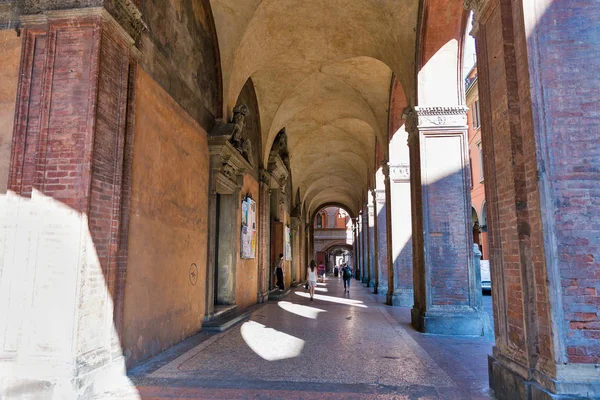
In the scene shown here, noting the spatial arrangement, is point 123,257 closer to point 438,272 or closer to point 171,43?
point 171,43

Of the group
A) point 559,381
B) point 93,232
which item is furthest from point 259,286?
point 559,381

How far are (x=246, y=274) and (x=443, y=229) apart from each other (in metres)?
5.58

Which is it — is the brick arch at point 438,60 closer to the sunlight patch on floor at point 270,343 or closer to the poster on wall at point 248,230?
the sunlight patch on floor at point 270,343

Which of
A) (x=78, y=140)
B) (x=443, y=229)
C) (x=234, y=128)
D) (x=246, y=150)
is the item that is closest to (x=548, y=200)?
(x=443, y=229)

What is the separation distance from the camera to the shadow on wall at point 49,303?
373 centimetres

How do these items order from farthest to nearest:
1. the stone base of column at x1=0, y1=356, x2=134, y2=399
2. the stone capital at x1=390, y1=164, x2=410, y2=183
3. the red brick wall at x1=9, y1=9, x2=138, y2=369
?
1. the stone capital at x1=390, y1=164, x2=410, y2=183
2. the red brick wall at x1=9, y1=9, x2=138, y2=369
3. the stone base of column at x1=0, y1=356, x2=134, y2=399

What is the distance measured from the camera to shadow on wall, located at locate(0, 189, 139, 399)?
3730 mm

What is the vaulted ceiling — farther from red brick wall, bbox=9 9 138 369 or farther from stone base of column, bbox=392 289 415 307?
stone base of column, bbox=392 289 415 307

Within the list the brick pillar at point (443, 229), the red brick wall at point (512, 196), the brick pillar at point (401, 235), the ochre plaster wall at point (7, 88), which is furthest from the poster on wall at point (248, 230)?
the red brick wall at point (512, 196)

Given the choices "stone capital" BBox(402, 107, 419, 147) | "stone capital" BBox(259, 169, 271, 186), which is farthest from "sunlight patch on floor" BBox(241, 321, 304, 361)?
"stone capital" BBox(259, 169, 271, 186)

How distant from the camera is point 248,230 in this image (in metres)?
10.9

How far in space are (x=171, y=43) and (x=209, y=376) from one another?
490 cm

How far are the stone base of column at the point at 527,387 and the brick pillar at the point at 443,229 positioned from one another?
10.1 ft

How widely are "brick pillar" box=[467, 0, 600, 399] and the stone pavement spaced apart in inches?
38.0
